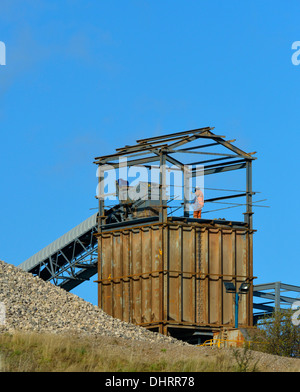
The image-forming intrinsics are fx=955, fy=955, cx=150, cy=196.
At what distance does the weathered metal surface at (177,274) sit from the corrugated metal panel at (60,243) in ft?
14.4

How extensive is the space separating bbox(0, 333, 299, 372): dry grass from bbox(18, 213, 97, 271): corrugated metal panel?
16084mm

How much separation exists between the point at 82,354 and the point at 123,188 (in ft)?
56.2

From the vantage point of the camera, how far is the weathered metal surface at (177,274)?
37906 mm

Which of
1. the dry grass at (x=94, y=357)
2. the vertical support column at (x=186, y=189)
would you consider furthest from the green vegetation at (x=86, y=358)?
the vertical support column at (x=186, y=189)

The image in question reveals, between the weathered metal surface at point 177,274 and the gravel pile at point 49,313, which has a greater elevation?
the weathered metal surface at point 177,274

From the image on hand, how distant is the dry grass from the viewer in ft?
79.9

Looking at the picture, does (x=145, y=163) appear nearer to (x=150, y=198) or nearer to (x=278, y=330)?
(x=150, y=198)

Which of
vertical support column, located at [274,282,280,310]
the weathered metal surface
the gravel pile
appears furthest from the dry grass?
vertical support column, located at [274,282,280,310]

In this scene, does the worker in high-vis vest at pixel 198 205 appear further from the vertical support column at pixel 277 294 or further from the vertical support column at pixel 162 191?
the vertical support column at pixel 277 294

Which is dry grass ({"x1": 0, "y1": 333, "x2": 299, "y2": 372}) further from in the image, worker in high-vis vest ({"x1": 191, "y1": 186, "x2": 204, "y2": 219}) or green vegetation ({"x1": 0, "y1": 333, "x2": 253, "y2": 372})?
worker in high-vis vest ({"x1": 191, "y1": 186, "x2": 204, "y2": 219})

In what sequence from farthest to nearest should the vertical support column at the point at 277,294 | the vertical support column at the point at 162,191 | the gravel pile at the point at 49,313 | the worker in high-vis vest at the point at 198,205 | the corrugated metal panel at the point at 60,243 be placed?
1. the corrugated metal panel at the point at 60,243
2. the vertical support column at the point at 277,294
3. the worker in high-vis vest at the point at 198,205
4. the vertical support column at the point at 162,191
5. the gravel pile at the point at 49,313

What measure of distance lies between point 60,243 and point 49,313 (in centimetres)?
1419

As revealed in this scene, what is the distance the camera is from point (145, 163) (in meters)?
41.4
